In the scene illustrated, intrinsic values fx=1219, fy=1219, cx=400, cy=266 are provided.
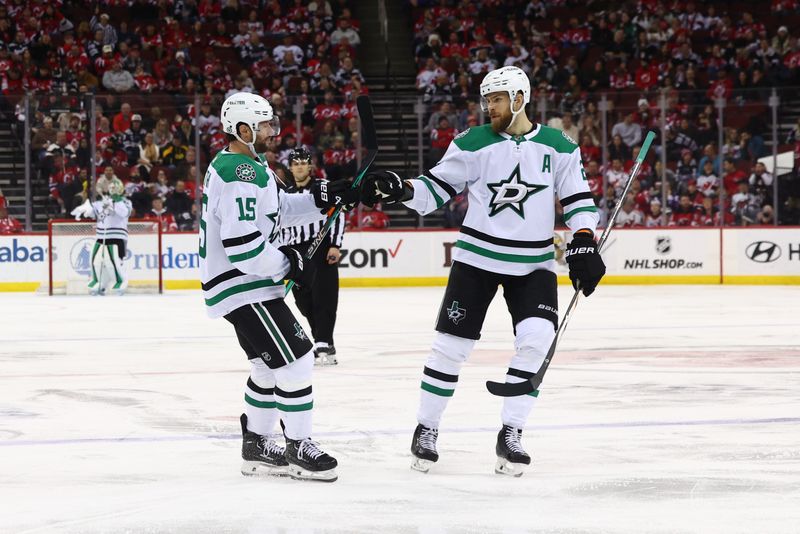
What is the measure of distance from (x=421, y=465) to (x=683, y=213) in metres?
11.9

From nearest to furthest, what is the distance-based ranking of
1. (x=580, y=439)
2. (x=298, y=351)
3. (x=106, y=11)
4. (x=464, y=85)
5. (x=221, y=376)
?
(x=298, y=351), (x=580, y=439), (x=221, y=376), (x=464, y=85), (x=106, y=11)

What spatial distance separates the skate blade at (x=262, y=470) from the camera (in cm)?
432

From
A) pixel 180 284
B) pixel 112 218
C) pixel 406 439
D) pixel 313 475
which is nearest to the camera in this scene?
pixel 313 475

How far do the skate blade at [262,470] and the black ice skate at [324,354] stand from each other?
3290mm

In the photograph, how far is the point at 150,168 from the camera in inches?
600

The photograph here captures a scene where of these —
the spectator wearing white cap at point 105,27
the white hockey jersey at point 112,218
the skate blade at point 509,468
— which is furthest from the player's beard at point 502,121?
the spectator wearing white cap at point 105,27

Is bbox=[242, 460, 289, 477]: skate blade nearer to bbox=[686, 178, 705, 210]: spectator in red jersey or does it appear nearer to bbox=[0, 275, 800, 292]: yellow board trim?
bbox=[0, 275, 800, 292]: yellow board trim

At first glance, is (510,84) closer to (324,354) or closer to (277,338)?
(277,338)

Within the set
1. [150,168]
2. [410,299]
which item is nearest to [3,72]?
[150,168]

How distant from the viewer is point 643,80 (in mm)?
18750

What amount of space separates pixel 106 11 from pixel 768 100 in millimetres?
10497

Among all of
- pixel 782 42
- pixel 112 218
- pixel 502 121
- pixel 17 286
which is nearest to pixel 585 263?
pixel 502 121

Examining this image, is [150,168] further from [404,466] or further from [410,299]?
[404,466]

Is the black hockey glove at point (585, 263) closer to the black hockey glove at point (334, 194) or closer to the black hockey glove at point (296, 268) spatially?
the black hockey glove at point (334, 194)
